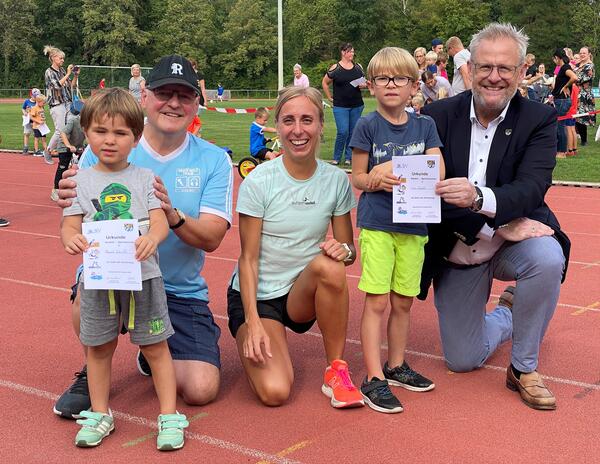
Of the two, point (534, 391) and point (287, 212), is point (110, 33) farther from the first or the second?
point (534, 391)

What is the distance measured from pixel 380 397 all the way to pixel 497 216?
41.4 inches

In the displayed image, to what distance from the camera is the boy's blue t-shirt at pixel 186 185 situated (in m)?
3.93

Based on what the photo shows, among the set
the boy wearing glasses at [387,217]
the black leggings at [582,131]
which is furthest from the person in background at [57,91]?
the black leggings at [582,131]

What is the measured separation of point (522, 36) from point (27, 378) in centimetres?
318

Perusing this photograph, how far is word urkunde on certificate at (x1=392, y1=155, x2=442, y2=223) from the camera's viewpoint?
375 cm

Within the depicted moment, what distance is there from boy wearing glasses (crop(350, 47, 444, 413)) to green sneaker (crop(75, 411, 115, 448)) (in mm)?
1241

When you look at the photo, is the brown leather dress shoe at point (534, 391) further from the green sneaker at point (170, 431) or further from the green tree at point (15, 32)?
the green tree at point (15, 32)

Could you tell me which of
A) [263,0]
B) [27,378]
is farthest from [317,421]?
[263,0]

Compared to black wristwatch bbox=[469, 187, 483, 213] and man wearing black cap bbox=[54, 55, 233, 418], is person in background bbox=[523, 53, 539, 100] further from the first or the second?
man wearing black cap bbox=[54, 55, 233, 418]

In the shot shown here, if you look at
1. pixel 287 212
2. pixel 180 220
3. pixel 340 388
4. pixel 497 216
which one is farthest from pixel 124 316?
pixel 497 216

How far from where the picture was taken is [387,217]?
4.02m

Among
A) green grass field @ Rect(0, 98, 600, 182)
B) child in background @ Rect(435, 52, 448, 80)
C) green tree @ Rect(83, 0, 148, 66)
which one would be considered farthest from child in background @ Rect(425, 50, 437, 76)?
green tree @ Rect(83, 0, 148, 66)

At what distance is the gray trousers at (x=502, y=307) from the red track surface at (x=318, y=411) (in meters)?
0.14

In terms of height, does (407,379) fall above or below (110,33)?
below
